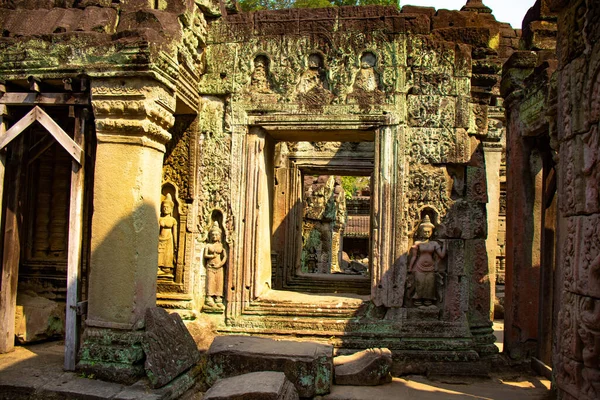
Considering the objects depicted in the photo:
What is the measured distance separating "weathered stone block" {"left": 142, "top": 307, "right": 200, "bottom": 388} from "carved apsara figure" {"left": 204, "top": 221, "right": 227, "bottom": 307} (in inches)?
43.0

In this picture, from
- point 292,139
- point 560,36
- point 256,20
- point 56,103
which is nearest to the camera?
point 560,36

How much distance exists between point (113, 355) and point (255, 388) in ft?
5.56

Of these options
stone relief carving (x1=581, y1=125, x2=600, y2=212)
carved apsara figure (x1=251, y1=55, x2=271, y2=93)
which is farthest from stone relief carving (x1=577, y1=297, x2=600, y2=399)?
carved apsara figure (x1=251, y1=55, x2=271, y2=93)

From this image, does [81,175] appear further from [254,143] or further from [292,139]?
[292,139]

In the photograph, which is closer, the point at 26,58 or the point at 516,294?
the point at 26,58

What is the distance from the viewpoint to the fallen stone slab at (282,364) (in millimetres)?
4914

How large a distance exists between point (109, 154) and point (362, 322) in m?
3.52

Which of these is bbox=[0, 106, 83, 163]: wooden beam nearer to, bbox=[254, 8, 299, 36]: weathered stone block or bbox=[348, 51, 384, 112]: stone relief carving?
bbox=[254, 8, 299, 36]: weathered stone block

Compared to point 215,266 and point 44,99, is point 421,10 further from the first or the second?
point 44,99

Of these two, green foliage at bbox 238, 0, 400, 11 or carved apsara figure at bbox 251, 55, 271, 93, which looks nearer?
carved apsara figure at bbox 251, 55, 271, 93

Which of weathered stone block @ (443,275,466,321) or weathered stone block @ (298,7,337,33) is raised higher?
weathered stone block @ (298,7,337,33)

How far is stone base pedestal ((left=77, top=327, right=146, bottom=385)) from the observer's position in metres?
4.88

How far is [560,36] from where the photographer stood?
388 cm

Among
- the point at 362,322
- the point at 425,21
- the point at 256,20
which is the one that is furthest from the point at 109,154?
the point at 425,21
